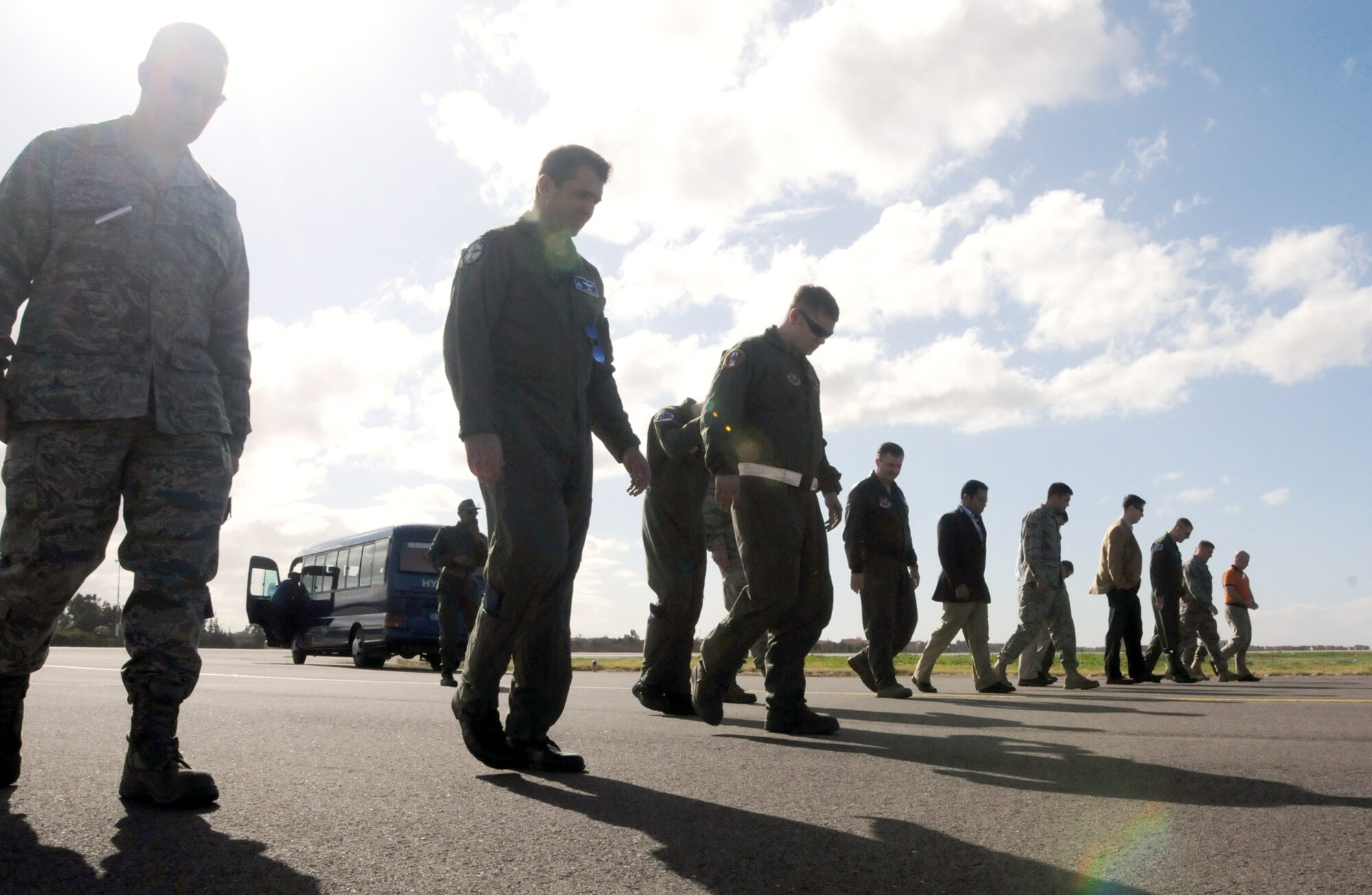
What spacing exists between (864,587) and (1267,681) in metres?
7.64

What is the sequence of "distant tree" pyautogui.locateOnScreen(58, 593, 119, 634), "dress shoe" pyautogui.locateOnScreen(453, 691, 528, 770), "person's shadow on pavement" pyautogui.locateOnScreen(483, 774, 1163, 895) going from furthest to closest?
1. "distant tree" pyautogui.locateOnScreen(58, 593, 119, 634)
2. "dress shoe" pyautogui.locateOnScreen(453, 691, 528, 770)
3. "person's shadow on pavement" pyautogui.locateOnScreen(483, 774, 1163, 895)

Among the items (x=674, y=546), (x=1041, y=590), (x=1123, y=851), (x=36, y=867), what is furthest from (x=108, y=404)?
(x=1041, y=590)

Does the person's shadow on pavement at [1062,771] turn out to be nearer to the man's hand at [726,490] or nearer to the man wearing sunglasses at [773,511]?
the man wearing sunglasses at [773,511]

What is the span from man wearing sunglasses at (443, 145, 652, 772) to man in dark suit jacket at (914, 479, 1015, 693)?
267 inches

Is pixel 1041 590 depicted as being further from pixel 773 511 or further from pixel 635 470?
pixel 635 470

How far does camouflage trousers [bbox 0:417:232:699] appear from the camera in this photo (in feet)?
10.8

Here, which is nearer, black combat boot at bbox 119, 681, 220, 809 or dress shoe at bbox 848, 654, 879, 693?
black combat boot at bbox 119, 681, 220, 809

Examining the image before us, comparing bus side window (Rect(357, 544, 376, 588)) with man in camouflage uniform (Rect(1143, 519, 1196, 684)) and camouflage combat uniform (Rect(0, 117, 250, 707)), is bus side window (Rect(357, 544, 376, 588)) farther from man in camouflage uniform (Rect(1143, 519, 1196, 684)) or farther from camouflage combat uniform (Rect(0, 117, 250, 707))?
camouflage combat uniform (Rect(0, 117, 250, 707))

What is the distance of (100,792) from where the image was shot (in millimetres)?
3459

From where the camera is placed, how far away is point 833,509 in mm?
6508

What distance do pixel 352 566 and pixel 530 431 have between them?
20439 millimetres

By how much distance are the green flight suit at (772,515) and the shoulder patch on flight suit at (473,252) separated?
1.88 metres

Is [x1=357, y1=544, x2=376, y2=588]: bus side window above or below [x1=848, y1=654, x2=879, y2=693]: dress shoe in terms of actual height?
above

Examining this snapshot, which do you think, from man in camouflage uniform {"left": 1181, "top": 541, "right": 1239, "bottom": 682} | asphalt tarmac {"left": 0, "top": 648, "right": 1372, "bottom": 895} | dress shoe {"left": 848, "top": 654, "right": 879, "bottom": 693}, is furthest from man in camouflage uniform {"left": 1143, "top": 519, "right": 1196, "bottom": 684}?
asphalt tarmac {"left": 0, "top": 648, "right": 1372, "bottom": 895}
